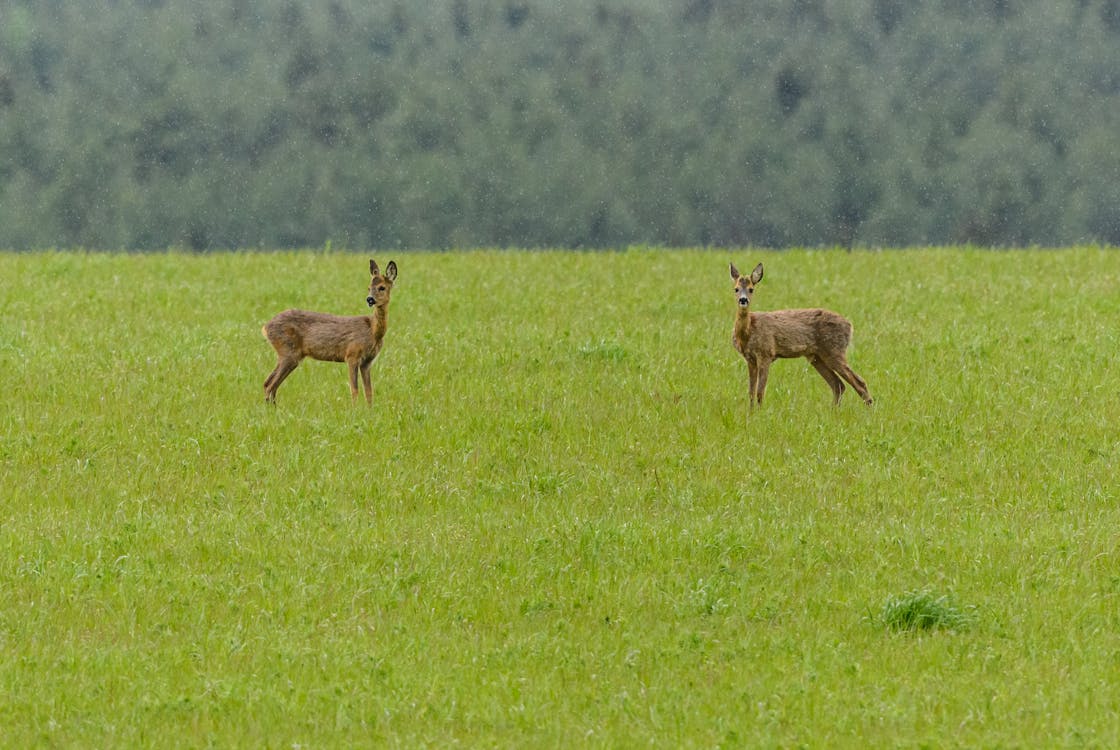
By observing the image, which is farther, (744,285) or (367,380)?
(367,380)

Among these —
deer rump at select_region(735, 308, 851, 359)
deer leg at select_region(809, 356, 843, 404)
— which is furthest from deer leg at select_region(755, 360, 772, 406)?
deer leg at select_region(809, 356, 843, 404)

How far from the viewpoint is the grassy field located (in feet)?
31.4

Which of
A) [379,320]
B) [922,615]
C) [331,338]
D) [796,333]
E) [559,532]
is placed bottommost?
[922,615]

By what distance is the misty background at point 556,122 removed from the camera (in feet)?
205

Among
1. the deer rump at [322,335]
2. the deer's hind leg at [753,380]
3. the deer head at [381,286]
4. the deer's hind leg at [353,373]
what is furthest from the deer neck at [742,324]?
the deer's hind leg at [353,373]

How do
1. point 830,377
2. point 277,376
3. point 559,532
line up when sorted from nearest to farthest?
point 559,532, point 277,376, point 830,377

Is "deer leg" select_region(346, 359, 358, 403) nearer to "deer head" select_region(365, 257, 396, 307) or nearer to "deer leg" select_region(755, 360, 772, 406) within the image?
"deer head" select_region(365, 257, 396, 307)

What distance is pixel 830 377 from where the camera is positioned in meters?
18.2

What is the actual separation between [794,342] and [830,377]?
36.4 inches

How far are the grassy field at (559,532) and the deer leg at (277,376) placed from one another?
239 millimetres

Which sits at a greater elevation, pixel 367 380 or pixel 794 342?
pixel 794 342

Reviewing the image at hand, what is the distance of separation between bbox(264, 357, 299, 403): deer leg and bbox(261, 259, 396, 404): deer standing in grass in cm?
1

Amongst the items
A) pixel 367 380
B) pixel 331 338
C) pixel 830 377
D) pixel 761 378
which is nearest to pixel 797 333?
pixel 761 378

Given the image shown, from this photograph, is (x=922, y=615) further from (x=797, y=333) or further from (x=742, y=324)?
(x=797, y=333)
